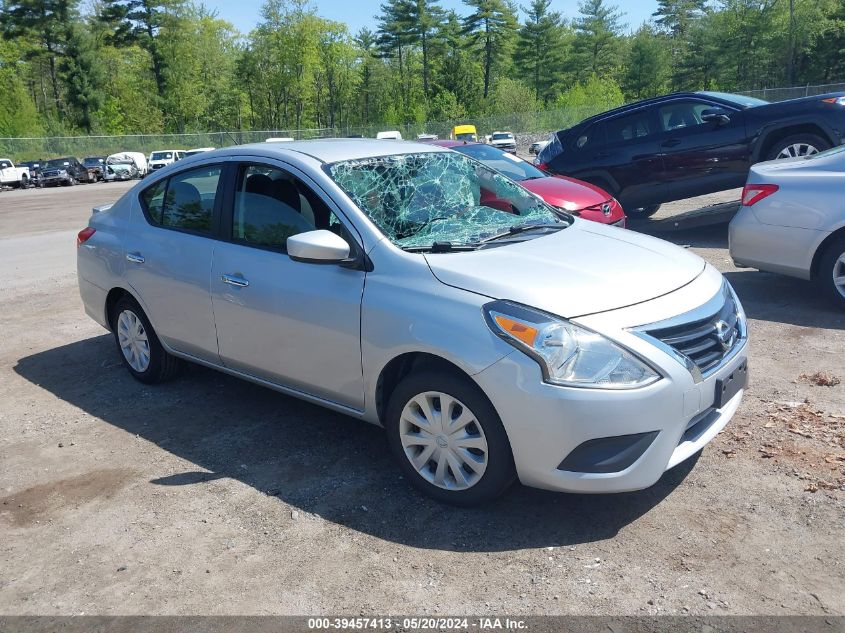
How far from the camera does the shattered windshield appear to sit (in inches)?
161

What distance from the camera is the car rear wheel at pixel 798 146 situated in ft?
30.8

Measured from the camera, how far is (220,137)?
197ft

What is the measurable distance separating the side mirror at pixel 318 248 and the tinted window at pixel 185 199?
1.18m

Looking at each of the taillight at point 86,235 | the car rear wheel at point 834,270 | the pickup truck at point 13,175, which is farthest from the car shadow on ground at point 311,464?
the pickup truck at point 13,175

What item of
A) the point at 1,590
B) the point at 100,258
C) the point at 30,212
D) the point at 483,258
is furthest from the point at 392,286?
the point at 30,212

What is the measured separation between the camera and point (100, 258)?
565cm

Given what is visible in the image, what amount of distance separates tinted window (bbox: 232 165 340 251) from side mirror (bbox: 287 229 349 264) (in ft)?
0.63

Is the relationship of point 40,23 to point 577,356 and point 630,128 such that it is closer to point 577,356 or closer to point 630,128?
point 630,128

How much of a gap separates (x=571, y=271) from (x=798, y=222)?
3.67 m

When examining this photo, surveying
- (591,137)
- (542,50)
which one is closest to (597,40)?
(542,50)

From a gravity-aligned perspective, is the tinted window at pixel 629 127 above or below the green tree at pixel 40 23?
below

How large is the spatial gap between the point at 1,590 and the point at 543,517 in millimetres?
2395

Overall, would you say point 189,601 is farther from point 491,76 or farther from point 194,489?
point 491,76

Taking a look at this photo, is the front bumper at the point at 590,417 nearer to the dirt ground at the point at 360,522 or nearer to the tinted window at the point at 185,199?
the dirt ground at the point at 360,522
